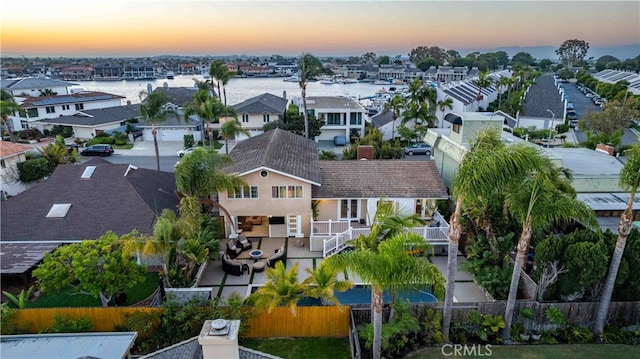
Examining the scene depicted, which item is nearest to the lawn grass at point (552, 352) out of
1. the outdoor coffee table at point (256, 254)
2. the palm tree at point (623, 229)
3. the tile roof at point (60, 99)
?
the palm tree at point (623, 229)

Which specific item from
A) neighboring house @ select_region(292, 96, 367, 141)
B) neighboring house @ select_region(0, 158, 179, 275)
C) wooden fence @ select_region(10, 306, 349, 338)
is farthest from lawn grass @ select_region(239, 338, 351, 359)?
neighboring house @ select_region(292, 96, 367, 141)

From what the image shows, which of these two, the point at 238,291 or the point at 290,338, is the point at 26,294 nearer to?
the point at 238,291

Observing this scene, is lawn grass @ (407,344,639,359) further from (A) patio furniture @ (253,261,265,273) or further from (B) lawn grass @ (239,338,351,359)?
(A) patio furniture @ (253,261,265,273)

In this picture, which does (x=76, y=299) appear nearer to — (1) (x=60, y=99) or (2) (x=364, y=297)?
(2) (x=364, y=297)

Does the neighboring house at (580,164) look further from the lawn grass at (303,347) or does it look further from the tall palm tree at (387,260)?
the lawn grass at (303,347)

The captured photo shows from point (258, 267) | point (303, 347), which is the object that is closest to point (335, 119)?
point (258, 267)

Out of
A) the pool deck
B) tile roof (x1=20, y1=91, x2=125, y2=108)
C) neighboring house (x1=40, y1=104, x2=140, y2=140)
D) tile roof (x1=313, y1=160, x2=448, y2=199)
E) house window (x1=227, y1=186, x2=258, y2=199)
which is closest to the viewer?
the pool deck
